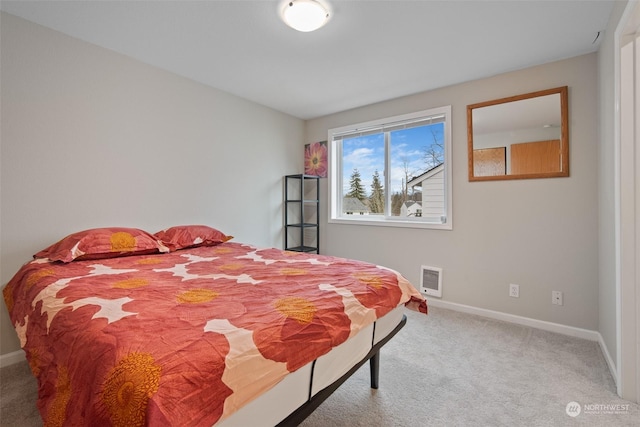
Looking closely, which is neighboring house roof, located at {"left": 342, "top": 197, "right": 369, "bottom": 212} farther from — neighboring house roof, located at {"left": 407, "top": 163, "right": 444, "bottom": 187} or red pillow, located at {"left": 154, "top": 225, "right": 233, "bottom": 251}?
red pillow, located at {"left": 154, "top": 225, "right": 233, "bottom": 251}

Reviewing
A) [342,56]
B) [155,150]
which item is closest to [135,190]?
[155,150]

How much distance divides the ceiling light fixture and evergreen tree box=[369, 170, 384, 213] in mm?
2118

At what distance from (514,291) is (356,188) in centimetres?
212

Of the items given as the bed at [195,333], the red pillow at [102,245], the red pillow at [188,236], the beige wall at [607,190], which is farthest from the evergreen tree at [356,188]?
the red pillow at [102,245]

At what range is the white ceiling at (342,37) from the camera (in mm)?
1882

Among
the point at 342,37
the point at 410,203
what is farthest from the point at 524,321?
the point at 342,37

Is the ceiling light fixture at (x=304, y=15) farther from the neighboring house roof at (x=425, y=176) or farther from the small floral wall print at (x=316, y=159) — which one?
the small floral wall print at (x=316, y=159)

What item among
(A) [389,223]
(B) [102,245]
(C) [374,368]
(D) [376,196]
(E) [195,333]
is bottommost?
(C) [374,368]

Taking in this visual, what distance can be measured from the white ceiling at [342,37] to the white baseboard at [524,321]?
2297 mm

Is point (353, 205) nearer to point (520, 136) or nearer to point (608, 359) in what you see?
point (520, 136)

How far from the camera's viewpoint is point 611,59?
1.89 metres

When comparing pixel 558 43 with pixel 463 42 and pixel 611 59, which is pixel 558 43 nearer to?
pixel 611 59

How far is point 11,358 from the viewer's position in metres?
1.99

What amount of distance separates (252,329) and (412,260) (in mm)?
2711
